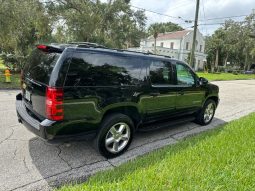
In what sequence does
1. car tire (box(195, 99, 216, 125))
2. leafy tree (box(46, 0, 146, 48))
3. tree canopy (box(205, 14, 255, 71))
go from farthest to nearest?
tree canopy (box(205, 14, 255, 71)) → leafy tree (box(46, 0, 146, 48)) → car tire (box(195, 99, 216, 125))

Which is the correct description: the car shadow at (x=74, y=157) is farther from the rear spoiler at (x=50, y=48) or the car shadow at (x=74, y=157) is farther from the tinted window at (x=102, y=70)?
the rear spoiler at (x=50, y=48)

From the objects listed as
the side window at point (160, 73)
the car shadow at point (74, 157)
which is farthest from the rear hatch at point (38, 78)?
the side window at point (160, 73)

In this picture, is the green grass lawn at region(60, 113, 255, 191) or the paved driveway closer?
the green grass lawn at region(60, 113, 255, 191)

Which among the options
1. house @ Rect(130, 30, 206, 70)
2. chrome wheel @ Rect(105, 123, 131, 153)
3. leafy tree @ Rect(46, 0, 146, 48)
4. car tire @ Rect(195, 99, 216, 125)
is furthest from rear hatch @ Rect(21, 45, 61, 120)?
house @ Rect(130, 30, 206, 70)

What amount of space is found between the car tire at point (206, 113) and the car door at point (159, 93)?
1449mm

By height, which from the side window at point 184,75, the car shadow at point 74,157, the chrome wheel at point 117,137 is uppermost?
the side window at point 184,75

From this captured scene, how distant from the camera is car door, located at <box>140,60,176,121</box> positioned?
448 cm

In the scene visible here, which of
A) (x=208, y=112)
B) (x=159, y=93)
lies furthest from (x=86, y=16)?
(x=159, y=93)

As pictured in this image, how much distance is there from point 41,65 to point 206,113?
4626mm

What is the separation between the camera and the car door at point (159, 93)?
4.48 m

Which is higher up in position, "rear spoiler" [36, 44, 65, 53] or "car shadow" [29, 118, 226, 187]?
"rear spoiler" [36, 44, 65, 53]

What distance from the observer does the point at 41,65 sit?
146 inches

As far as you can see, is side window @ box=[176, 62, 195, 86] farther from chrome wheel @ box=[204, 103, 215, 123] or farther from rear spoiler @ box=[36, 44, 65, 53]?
rear spoiler @ box=[36, 44, 65, 53]

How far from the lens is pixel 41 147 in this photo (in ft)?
14.0
